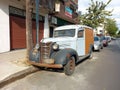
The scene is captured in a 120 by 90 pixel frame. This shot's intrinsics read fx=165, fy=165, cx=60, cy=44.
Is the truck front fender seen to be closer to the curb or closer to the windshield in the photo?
the curb

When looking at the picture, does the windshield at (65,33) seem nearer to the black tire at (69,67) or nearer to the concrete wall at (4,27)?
the black tire at (69,67)

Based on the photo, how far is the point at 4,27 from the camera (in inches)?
428

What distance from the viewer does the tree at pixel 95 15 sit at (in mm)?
27020

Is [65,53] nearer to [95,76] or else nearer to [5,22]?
[95,76]

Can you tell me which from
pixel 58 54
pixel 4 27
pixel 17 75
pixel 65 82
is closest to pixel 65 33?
pixel 58 54

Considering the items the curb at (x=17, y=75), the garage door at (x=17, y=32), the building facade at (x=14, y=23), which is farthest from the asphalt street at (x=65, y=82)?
the garage door at (x=17, y=32)

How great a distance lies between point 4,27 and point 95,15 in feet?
64.5

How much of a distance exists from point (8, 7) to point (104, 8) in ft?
65.8

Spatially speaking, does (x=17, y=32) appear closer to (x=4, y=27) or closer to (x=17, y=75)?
(x=4, y=27)

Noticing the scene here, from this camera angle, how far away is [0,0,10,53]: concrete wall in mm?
10666

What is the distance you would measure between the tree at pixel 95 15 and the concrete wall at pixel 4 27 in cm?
1823

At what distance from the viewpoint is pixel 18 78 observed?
612 centimetres

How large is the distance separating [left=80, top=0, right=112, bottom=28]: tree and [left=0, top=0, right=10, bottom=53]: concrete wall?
59.8 feet

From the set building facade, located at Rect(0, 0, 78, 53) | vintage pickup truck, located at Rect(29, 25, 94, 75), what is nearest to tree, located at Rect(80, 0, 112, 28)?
building facade, located at Rect(0, 0, 78, 53)
